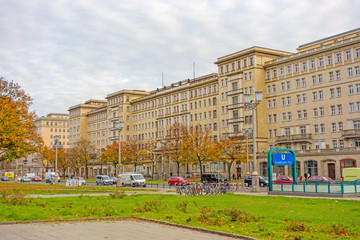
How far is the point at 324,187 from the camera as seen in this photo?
1178 inches

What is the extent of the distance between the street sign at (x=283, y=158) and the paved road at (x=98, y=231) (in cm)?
2263

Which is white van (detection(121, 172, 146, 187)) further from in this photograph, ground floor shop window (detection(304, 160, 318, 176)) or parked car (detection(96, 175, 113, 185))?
ground floor shop window (detection(304, 160, 318, 176))

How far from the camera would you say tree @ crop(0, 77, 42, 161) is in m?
47.7

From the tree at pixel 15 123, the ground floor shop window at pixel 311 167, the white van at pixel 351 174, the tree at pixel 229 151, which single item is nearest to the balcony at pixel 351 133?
the ground floor shop window at pixel 311 167

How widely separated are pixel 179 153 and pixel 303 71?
26.6 meters

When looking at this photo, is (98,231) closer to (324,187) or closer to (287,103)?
(324,187)

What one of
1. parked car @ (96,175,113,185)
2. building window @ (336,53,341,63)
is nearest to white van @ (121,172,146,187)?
parked car @ (96,175,113,185)

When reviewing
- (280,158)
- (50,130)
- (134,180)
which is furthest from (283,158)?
(50,130)

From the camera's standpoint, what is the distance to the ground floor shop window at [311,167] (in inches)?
2785

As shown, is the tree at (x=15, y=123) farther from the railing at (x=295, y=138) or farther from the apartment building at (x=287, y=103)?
the railing at (x=295, y=138)

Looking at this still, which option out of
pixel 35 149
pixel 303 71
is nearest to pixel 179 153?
pixel 303 71

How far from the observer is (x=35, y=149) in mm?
53156

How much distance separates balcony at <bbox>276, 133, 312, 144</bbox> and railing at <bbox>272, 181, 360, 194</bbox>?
42363 millimetres

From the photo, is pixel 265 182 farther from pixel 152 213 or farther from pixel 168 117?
pixel 168 117
